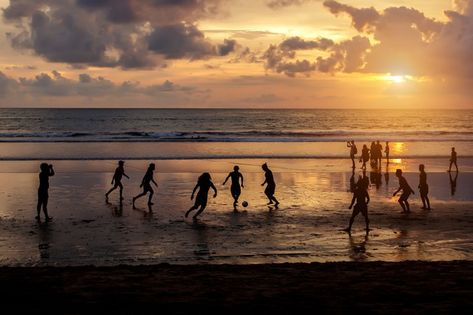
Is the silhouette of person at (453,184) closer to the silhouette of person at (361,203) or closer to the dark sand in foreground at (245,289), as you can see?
the silhouette of person at (361,203)

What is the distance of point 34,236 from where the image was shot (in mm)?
14891

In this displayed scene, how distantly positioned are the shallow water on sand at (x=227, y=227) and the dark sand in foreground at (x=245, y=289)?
142 centimetres

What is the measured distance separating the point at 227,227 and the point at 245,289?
667cm

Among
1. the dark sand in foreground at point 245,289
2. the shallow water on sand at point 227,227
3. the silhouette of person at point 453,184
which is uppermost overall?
the dark sand in foreground at point 245,289

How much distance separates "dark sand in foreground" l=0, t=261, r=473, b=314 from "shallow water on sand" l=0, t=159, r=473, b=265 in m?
1.42

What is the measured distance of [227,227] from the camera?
52.9ft

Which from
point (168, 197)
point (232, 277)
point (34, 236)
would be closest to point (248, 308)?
point (232, 277)

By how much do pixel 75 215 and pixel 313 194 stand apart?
9.84 metres

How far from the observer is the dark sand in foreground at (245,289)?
27.7 feet

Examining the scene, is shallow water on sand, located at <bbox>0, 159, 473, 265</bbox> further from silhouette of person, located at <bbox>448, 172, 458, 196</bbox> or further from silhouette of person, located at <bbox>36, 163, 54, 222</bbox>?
silhouette of person, located at <bbox>36, 163, 54, 222</bbox>

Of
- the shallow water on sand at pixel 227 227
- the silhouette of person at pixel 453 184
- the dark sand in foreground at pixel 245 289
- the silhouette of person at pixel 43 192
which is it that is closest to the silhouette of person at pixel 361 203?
the shallow water on sand at pixel 227 227

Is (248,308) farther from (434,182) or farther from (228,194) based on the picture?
(434,182)

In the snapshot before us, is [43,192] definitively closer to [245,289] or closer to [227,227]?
[227,227]

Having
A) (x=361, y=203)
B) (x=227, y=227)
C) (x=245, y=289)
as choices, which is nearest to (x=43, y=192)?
(x=227, y=227)
